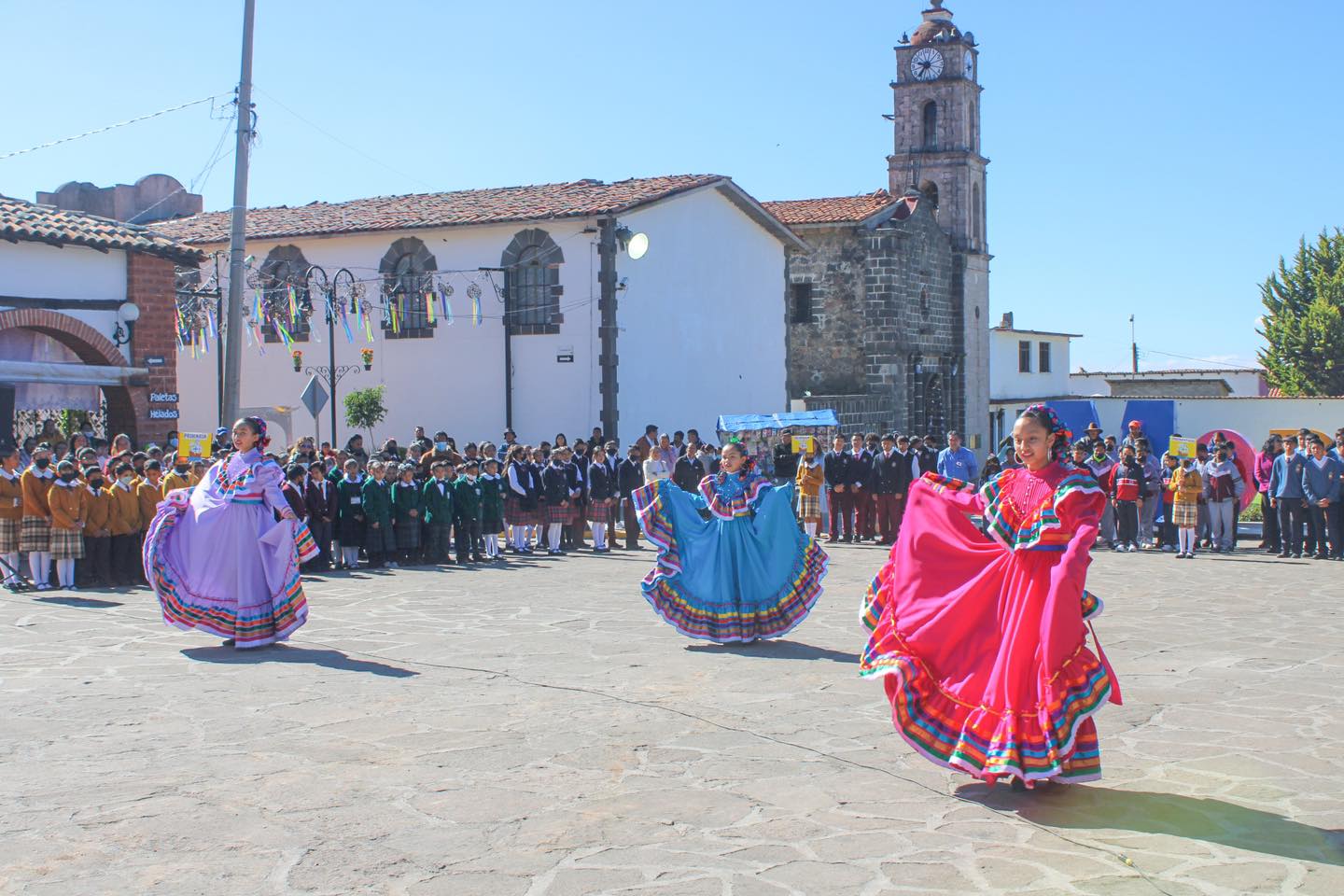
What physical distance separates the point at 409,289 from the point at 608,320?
4797 mm

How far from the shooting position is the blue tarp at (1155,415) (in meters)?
36.6

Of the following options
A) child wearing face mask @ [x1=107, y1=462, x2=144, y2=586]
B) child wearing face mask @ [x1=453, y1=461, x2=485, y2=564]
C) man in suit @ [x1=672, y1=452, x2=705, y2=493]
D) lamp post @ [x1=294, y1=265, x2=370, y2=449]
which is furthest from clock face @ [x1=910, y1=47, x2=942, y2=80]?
child wearing face mask @ [x1=107, y1=462, x2=144, y2=586]

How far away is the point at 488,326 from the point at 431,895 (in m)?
25.4

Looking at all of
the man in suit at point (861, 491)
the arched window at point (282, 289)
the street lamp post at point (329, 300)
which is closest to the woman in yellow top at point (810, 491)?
the man in suit at point (861, 491)

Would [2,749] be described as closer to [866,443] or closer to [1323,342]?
[866,443]

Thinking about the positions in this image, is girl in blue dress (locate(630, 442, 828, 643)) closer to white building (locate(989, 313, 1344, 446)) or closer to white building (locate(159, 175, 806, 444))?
white building (locate(159, 175, 806, 444))

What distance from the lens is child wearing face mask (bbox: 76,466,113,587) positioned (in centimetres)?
1530

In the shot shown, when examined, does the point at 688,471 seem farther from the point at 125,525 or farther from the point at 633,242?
the point at 125,525

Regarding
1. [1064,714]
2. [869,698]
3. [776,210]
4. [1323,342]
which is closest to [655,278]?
[776,210]

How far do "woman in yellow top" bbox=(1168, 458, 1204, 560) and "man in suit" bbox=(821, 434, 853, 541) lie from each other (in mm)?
5016

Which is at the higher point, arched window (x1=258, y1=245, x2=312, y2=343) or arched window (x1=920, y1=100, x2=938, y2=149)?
arched window (x1=920, y1=100, x2=938, y2=149)

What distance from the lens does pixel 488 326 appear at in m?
30.1

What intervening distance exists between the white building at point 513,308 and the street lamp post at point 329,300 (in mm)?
180

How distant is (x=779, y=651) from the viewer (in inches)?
426
